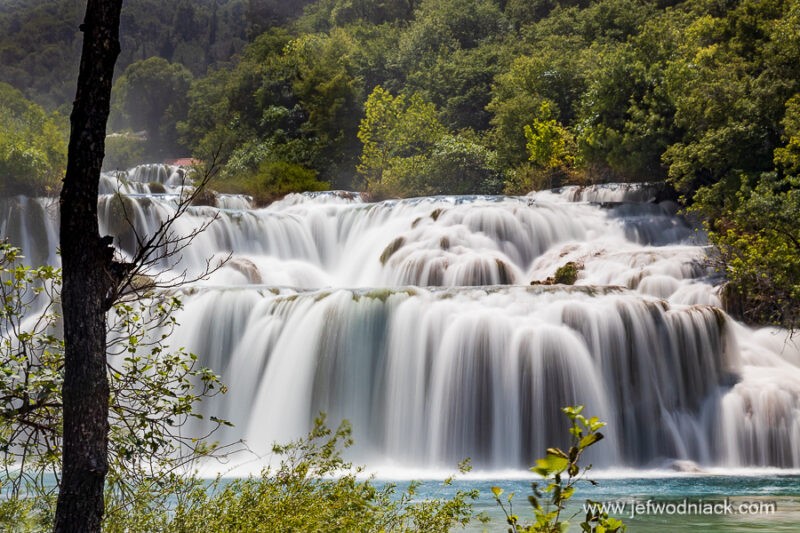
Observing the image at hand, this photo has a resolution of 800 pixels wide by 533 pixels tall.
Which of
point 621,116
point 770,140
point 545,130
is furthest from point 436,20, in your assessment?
point 770,140

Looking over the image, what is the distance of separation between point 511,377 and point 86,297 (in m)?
13.8

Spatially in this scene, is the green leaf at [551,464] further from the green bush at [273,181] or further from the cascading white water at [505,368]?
the green bush at [273,181]

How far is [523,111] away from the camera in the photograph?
132 ft

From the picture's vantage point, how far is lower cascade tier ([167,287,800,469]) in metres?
17.8

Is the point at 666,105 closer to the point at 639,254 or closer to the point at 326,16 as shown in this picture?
the point at 639,254

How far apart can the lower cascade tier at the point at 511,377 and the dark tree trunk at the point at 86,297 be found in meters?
13.1

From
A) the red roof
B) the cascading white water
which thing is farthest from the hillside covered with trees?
the cascading white water

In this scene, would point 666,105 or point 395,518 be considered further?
point 666,105

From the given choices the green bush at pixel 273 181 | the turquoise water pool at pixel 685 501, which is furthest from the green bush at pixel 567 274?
the green bush at pixel 273 181

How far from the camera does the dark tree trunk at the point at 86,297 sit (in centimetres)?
501

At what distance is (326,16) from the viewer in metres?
77.6

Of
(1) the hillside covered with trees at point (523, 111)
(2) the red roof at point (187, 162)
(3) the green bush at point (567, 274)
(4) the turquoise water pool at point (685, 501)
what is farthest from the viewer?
(2) the red roof at point (187, 162)

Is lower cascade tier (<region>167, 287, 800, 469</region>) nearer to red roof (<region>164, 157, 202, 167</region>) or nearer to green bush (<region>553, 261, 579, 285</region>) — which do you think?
green bush (<region>553, 261, 579, 285</region>)

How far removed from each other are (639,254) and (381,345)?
8.57 m
